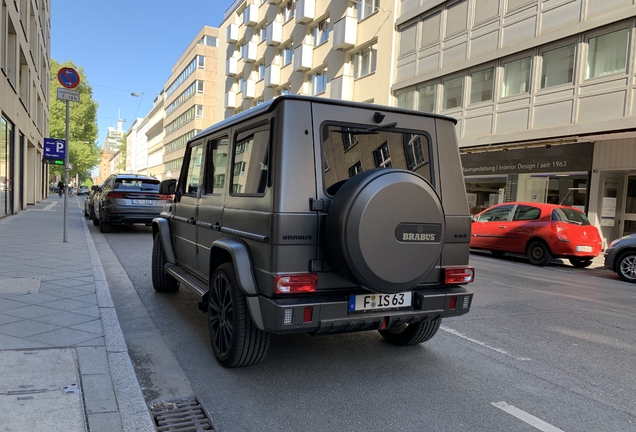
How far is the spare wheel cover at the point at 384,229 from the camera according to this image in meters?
3.14

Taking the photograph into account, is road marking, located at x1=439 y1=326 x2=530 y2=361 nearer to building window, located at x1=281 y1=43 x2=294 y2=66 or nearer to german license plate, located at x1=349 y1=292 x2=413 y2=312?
german license plate, located at x1=349 y1=292 x2=413 y2=312

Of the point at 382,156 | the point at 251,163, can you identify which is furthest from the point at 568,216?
the point at 251,163

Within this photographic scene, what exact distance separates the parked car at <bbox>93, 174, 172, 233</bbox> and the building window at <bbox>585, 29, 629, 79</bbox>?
13414 mm

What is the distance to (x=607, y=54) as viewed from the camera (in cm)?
1437

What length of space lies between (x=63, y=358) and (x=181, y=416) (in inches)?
47.1

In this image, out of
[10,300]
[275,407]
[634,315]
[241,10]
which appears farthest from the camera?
[241,10]

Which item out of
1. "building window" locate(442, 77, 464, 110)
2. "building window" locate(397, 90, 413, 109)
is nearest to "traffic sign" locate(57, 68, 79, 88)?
"building window" locate(442, 77, 464, 110)

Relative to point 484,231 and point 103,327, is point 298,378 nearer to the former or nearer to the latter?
point 103,327

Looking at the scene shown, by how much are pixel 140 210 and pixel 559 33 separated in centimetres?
1413

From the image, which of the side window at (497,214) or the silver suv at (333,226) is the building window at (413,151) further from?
the side window at (497,214)

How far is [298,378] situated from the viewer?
144 inches

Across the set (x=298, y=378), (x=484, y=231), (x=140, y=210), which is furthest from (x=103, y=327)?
(x=484, y=231)

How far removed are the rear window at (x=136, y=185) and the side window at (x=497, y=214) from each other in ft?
30.5

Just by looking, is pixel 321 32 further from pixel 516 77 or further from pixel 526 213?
pixel 526 213
